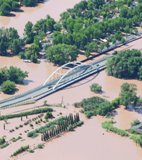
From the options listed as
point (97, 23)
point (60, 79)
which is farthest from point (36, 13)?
point (60, 79)

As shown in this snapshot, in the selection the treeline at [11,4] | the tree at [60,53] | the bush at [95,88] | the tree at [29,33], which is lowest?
the bush at [95,88]

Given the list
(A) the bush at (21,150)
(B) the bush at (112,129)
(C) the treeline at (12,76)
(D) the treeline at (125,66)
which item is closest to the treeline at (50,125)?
(A) the bush at (21,150)

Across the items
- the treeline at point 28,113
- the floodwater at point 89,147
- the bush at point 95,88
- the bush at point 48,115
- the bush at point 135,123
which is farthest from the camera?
the bush at point 95,88

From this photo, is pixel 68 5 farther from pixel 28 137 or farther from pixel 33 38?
pixel 28 137

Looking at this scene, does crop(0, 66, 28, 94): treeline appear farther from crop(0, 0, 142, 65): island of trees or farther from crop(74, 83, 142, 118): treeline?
crop(74, 83, 142, 118): treeline

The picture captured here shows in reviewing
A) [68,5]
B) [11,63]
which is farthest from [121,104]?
[68,5]

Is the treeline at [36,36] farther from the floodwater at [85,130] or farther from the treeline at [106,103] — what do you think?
the treeline at [106,103]

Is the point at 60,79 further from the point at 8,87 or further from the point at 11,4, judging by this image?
the point at 11,4
